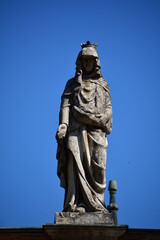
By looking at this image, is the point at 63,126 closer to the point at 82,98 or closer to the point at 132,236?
the point at 82,98

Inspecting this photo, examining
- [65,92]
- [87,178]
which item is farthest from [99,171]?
[65,92]

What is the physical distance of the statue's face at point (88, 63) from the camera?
11.6m

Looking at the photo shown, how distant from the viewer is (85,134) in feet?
35.7

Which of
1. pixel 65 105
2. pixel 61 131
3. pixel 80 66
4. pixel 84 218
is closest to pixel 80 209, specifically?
pixel 84 218

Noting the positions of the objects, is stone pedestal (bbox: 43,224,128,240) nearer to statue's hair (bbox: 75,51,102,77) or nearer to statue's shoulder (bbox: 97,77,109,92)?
statue's shoulder (bbox: 97,77,109,92)

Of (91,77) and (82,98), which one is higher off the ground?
(91,77)

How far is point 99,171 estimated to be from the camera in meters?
10.5

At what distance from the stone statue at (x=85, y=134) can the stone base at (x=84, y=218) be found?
133 mm

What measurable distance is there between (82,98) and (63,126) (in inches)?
34.3

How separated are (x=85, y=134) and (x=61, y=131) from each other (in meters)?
0.58

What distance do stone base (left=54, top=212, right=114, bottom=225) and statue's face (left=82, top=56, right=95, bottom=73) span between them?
3777mm

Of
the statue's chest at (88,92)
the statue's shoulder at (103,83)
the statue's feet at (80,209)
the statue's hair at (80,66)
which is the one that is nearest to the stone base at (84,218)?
the statue's feet at (80,209)

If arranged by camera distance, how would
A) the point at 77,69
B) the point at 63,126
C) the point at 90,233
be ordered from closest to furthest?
the point at 90,233, the point at 63,126, the point at 77,69

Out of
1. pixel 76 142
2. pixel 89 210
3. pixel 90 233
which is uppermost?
pixel 76 142
